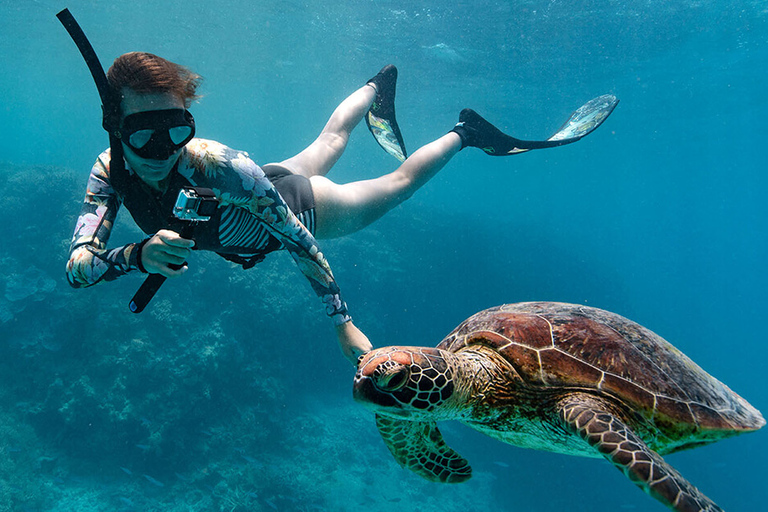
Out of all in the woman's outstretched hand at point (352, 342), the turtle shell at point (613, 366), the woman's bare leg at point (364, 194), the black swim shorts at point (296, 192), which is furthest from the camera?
the woman's bare leg at point (364, 194)

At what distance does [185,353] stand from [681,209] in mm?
93736

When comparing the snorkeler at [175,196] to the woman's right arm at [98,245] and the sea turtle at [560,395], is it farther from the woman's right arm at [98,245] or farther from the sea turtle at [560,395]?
the sea turtle at [560,395]

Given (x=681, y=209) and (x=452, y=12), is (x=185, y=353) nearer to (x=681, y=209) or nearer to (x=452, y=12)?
(x=452, y=12)

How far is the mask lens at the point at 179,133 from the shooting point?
1920mm

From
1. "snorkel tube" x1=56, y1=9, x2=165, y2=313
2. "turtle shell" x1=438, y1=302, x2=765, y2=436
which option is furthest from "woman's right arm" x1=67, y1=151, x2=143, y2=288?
"turtle shell" x1=438, y1=302, x2=765, y2=436

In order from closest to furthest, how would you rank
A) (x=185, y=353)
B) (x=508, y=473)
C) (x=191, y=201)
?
(x=191, y=201) → (x=185, y=353) → (x=508, y=473)

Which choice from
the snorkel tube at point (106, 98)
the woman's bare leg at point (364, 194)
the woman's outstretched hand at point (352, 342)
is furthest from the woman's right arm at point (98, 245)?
the woman's bare leg at point (364, 194)

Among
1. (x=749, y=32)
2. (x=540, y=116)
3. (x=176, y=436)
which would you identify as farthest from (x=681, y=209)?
(x=176, y=436)

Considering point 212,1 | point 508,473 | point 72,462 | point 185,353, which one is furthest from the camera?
point 212,1

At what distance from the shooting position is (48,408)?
27.8ft

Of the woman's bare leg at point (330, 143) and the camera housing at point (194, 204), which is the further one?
the woman's bare leg at point (330, 143)

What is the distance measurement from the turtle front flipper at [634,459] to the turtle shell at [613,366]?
22 cm

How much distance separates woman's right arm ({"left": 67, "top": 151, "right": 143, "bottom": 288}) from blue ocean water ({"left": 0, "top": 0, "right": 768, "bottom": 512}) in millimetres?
799

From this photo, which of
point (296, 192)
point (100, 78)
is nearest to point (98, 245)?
point (100, 78)
